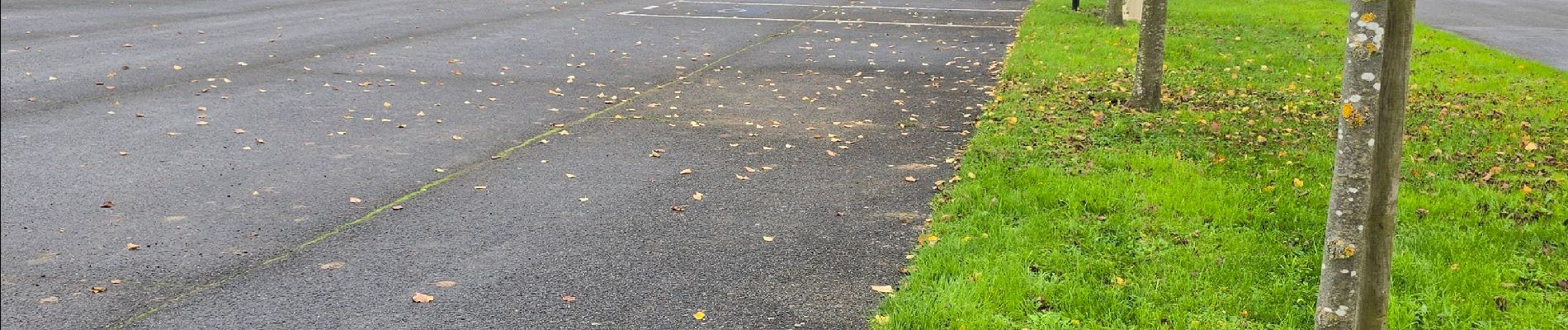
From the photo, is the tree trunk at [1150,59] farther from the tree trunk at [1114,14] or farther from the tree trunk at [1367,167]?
the tree trunk at [1114,14]

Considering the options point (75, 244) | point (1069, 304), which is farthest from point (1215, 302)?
point (75, 244)

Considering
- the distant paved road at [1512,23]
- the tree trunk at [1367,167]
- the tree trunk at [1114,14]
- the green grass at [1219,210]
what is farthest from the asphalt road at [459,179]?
the distant paved road at [1512,23]

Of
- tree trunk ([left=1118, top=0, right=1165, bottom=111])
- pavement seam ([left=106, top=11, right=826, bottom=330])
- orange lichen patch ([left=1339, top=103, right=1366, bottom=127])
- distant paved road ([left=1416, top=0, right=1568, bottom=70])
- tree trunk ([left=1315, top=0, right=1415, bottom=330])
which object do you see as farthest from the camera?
distant paved road ([left=1416, top=0, right=1568, bottom=70])

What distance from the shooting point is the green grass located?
16.0ft

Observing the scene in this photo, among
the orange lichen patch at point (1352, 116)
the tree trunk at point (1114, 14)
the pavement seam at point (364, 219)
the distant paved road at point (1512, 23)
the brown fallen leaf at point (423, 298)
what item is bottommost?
the brown fallen leaf at point (423, 298)

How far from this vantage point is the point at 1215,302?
493 cm

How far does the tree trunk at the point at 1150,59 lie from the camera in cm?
993

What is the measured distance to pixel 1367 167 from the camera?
4.04 m

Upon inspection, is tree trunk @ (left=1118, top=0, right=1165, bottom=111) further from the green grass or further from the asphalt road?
the asphalt road

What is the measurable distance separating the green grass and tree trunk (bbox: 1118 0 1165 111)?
0.77 ft

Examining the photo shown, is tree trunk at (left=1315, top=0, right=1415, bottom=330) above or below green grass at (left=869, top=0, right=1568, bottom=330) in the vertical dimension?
above

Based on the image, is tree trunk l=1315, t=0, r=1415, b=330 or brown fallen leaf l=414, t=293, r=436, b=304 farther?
brown fallen leaf l=414, t=293, r=436, b=304

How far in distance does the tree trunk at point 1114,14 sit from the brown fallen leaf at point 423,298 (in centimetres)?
1415

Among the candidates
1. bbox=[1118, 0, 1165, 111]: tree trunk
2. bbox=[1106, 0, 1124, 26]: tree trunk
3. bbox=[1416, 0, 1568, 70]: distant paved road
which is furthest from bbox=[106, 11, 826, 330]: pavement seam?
bbox=[1416, 0, 1568, 70]: distant paved road
